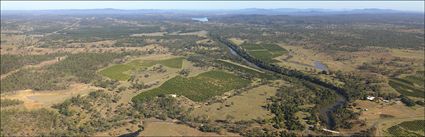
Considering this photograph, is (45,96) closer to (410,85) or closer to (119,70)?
(119,70)

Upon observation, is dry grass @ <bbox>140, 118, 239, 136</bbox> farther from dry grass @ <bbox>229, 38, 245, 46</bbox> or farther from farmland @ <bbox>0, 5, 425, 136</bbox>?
dry grass @ <bbox>229, 38, 245, 46</bbox>

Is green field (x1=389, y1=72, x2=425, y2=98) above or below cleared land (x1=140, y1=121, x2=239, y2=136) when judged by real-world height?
above

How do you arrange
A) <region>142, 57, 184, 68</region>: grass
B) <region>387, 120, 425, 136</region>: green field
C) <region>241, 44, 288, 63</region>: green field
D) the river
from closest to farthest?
<region>387, 120, 425, 136</region>: green field
the river
<region>142, 57, 184, 68</region>: grass
<region>241, 44, 288, 63</region>: green field

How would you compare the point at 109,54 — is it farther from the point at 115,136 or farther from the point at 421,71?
the point at 421,71

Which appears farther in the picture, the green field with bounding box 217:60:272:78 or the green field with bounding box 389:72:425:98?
the green field with bounding box 217:60:272:78

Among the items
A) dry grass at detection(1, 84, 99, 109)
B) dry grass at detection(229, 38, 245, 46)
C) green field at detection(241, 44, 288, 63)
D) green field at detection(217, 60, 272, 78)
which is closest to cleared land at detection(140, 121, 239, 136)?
dry grass at detection(1, 84, 99, 109)

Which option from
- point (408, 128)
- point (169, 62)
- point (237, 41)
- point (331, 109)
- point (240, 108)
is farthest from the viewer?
point (237, 41)

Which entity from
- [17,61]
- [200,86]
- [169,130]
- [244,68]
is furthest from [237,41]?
[169,130]
